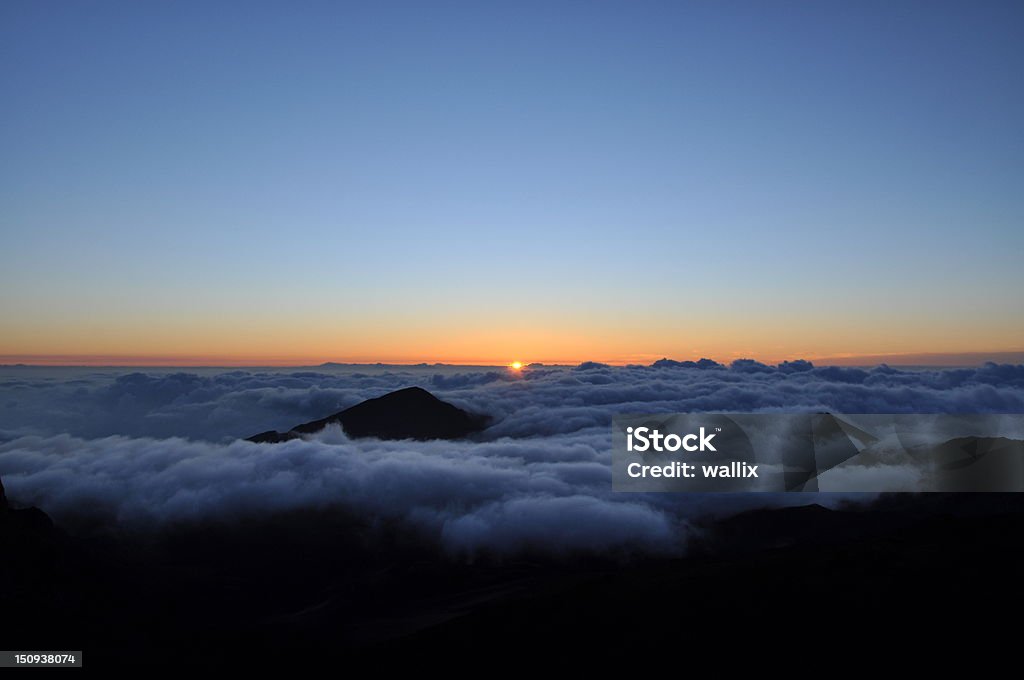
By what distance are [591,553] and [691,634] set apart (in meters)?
102

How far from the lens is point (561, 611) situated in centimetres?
7350

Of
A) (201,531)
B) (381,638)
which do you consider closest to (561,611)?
(381,638)

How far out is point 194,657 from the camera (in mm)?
78875

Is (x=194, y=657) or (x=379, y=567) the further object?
(x=379, y=567)

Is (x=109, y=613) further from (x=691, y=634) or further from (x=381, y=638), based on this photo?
(x=691, y=634)

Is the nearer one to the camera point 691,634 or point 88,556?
point 691,634

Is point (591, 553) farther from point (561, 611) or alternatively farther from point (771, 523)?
point (561, 611)

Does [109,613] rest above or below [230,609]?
Answer: above

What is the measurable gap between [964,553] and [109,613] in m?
113

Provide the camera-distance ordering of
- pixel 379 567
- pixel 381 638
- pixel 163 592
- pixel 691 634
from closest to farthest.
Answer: pixel 691 634 → pixel 381 638 → pixel 163 592 → pixel 379 567

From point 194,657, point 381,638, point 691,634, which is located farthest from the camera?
point 381,638

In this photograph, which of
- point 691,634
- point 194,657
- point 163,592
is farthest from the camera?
point 163,592

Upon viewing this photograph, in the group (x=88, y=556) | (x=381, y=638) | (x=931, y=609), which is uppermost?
(x=931, y=609)

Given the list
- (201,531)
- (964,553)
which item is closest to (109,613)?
(201,531)
